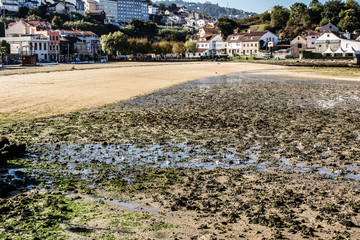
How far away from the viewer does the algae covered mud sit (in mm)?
7594

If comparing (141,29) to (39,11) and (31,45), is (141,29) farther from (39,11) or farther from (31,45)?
(31,45)

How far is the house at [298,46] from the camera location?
11575 centimetres

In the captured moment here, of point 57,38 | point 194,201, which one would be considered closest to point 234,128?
point 194,201

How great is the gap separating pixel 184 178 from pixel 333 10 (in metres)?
151

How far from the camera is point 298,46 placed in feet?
384

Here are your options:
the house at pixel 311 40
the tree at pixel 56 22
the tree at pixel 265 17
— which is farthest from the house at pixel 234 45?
the tree at pixel 56 22

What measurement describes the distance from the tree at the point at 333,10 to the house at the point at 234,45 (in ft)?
111

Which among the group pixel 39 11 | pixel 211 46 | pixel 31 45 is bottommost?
pixel 31 45

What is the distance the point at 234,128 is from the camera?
17.8 meters

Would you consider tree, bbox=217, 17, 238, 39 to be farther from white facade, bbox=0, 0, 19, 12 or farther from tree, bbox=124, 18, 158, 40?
white facade, bbox=0, 0, 19, 12

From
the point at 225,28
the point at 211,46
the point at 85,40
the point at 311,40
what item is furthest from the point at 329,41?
the point at 85,40

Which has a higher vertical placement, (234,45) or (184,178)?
(234,45)

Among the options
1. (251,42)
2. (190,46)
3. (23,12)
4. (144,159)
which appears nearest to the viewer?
(144,159)

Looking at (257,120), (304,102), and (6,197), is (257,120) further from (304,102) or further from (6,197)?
(6,197)
